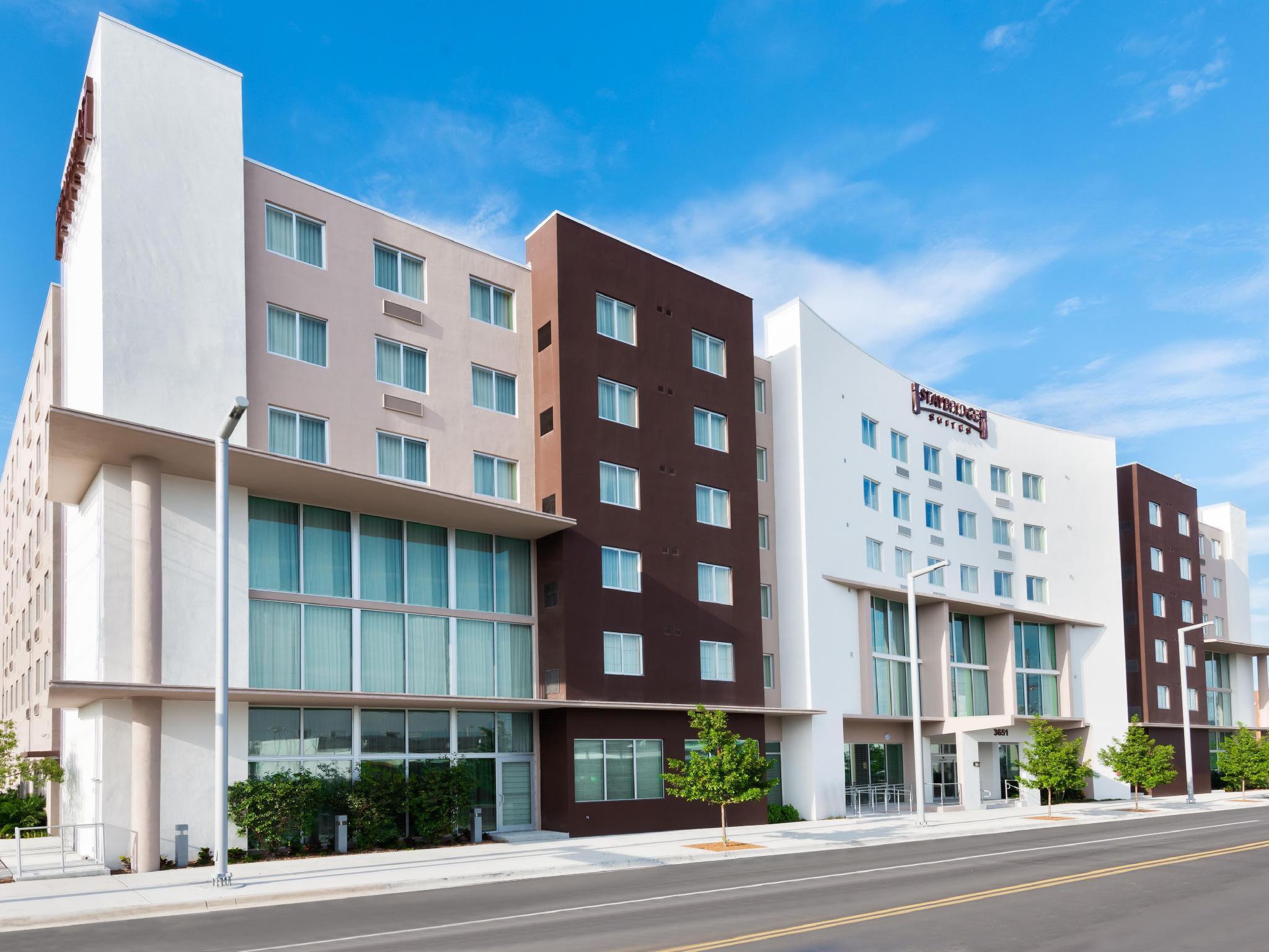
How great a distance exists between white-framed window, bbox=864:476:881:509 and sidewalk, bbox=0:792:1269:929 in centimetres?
1332

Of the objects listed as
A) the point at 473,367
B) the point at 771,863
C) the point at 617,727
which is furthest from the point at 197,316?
the point at 771,863

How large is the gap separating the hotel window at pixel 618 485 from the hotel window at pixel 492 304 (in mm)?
5296

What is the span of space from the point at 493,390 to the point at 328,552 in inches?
291

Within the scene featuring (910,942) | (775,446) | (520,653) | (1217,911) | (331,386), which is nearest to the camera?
(910,942)

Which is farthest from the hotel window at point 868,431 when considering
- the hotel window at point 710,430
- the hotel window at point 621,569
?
the hotel window at point 621,569

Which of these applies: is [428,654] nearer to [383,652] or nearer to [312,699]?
[383,652]

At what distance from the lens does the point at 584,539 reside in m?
33.5

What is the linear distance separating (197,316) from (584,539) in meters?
12.5

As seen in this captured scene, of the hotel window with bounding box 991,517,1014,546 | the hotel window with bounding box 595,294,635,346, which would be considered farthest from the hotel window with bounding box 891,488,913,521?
the hotel window with bounding box 595,294,635,346

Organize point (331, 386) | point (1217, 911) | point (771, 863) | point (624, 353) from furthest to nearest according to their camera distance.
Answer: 1. point (624, 353)
2. point (331, 386)
3. point (771, 863)
4. point (1217, 911)

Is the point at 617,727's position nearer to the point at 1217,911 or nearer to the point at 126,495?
the point at 126,495

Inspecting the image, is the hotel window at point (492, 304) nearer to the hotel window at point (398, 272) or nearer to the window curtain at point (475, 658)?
the hotel window at point (398, 272)

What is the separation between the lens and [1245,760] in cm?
5900

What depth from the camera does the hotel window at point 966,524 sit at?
51750 mm
